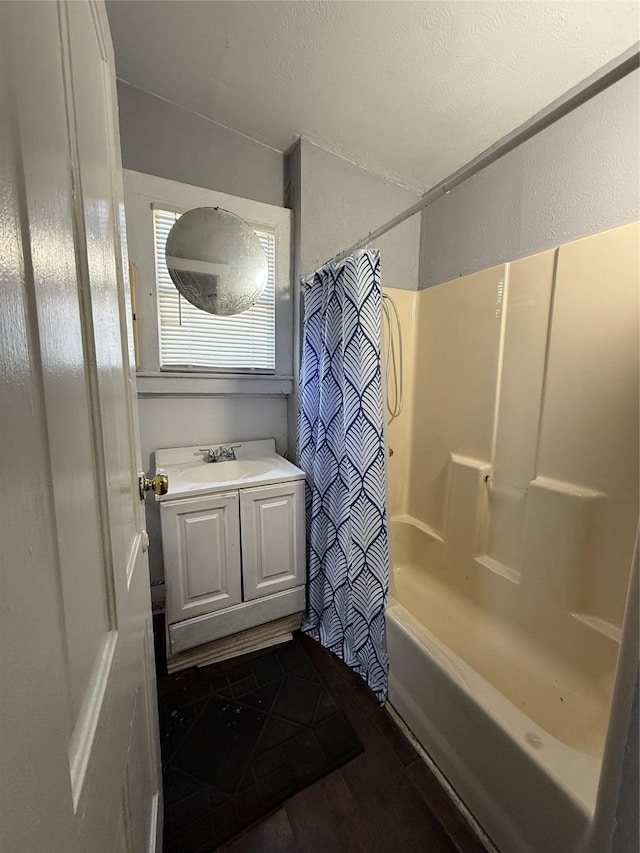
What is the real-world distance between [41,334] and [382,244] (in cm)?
196

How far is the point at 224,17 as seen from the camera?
1138mm

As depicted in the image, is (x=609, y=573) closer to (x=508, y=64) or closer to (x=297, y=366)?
(x=297, y=366)

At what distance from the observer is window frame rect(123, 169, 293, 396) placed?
1521 mm

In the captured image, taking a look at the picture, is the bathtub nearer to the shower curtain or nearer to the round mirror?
the shower curtain

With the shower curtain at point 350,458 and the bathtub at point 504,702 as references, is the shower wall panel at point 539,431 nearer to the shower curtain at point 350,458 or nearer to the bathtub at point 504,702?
the bathtub at point 504,702

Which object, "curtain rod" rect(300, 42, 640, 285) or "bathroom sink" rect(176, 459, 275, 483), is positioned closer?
"curtain rod" rect(300, 42, 640, 285)

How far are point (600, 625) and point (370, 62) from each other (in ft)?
7.47

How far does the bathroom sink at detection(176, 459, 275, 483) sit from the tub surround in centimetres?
91

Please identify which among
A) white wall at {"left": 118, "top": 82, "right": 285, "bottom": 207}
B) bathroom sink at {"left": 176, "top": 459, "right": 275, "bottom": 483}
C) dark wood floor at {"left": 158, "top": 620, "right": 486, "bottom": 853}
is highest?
white wall at {"left": 118, "top": 82, "right": 285, "bottom": 207}

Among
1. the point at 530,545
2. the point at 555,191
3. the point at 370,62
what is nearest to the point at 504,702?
the point at 530,545

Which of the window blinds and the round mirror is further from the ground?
the round mirror

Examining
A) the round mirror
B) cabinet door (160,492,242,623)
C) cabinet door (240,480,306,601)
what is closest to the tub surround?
cabinet door (240,480,306,601)

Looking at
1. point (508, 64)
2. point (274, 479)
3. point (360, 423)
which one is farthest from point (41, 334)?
point (508, 64)

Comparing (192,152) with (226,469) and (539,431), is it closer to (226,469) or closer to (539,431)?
(226,469)
